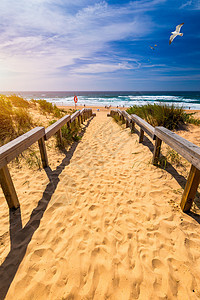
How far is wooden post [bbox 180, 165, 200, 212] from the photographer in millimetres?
2041

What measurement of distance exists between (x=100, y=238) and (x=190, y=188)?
1.50 meters

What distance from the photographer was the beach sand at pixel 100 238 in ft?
5.06

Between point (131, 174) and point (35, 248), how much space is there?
238 cm

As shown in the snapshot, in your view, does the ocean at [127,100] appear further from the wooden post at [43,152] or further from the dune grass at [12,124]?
the wooden post at [43,152]

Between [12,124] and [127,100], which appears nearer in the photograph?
[12,124]

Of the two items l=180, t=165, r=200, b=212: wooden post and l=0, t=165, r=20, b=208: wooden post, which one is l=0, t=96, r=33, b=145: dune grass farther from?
l=180, t=165, r=200, b=212: wooden post

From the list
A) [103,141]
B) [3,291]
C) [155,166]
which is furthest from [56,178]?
[103,141]

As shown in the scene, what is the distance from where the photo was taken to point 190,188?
2.14 m

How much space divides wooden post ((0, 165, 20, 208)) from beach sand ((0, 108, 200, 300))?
0.48 feet

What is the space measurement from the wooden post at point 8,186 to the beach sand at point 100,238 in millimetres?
147

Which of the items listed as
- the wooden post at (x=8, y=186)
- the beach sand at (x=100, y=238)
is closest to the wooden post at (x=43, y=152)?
the beach sand at (x=100, y=238)

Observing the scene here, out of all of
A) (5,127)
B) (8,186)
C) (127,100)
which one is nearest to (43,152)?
(8,186)

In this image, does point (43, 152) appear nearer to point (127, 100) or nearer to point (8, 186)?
point (8, 186)

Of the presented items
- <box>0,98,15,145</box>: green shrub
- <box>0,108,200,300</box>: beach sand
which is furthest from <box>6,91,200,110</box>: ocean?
<box>0,108,200,300</box>: beach sand
